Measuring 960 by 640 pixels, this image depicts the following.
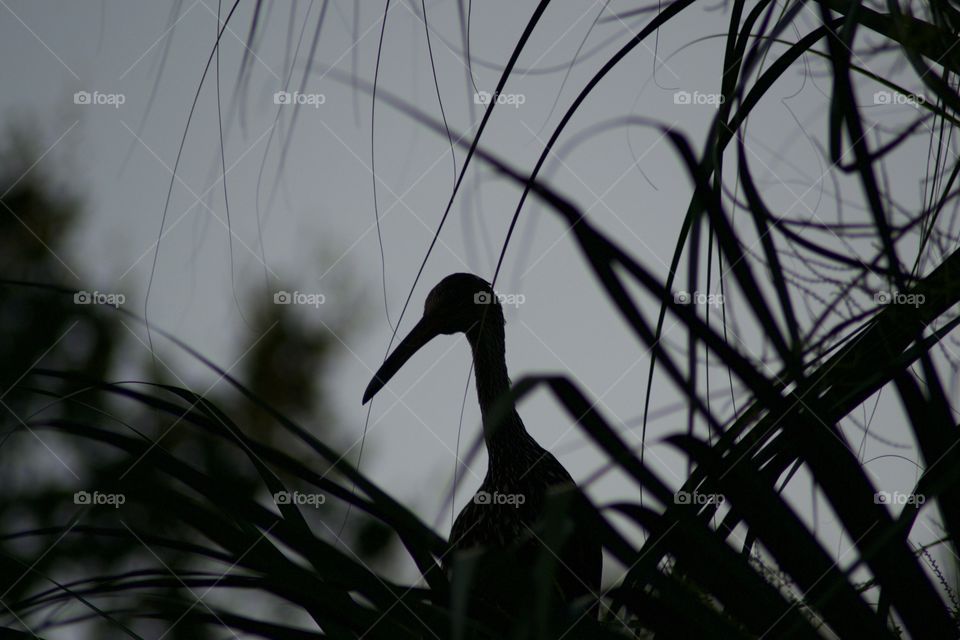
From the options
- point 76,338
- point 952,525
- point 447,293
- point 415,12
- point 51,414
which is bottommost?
point 952,525

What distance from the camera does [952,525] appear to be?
79 centimetres

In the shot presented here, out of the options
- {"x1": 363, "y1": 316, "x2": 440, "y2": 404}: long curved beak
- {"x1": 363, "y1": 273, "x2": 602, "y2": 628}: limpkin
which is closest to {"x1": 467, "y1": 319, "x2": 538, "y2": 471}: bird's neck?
{"x1": 363, "y1": 273, "x2": 602, "y2": 628}: limpkin

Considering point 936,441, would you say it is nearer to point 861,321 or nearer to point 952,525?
point 952,525

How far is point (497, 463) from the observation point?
2959 mm

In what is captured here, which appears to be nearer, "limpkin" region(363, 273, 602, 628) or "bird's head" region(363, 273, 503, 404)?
"limpkin" region(363, 273, 602, 628)

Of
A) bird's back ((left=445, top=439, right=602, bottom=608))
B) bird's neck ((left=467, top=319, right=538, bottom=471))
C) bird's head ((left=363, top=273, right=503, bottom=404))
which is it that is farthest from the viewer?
bird's head ((left=363, top=273, right=503, bottom=404))

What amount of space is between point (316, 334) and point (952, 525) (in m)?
12.7

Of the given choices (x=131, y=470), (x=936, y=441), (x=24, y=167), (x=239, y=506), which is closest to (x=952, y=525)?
(x=936, y=441)

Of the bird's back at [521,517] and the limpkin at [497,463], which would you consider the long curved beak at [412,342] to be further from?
the bird's back at [521,517]

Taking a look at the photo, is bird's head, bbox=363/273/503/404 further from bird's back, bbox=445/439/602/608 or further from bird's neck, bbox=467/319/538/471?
bird's back, bbox=445/439/602/608

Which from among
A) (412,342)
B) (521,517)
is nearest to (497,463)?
(521,517)

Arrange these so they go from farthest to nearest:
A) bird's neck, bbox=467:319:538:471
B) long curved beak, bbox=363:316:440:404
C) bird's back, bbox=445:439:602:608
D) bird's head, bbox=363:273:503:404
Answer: bird's head, bbox=363:273:503:404, long curved beak, bbox=363:316:440:404, bird's neck, bbox=467:319:538:471, bird's back, bbox=445:439:602:608

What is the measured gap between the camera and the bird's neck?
9.73 ft

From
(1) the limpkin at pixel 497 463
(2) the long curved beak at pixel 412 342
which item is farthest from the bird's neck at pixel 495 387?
(2) the long curved beak at pixel 412 342
